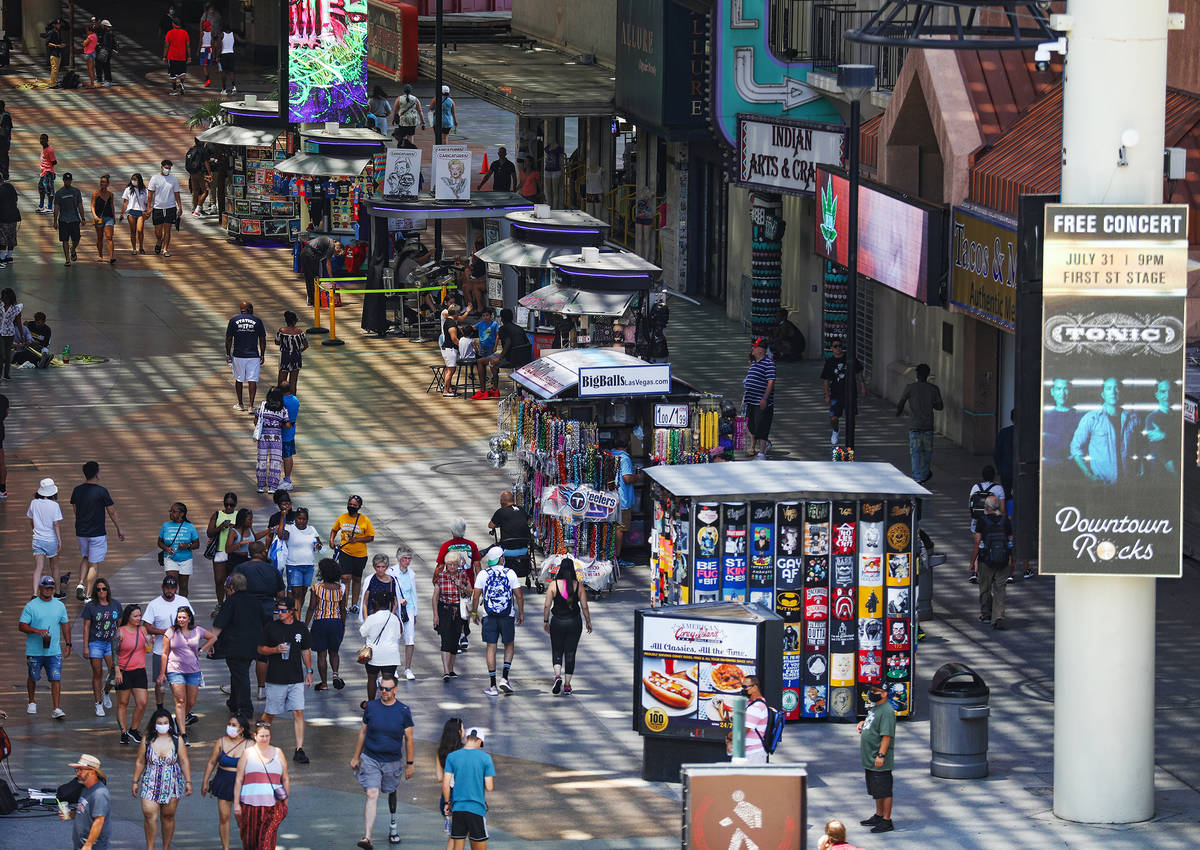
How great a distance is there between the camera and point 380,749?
60.1 feet

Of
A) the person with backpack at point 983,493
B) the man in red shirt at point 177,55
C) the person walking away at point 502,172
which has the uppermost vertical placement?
the man in red shirt at point 177,55

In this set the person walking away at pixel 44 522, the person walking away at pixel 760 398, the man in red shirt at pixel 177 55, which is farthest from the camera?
the man in red shirt at pixel 177 55

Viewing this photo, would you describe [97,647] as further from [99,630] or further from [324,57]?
[324,57]

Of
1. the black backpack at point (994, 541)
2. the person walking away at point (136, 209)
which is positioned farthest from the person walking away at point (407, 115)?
the black backpack at point (994, 541)

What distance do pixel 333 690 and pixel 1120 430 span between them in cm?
808

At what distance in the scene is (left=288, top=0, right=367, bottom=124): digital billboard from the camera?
4453 centimetres

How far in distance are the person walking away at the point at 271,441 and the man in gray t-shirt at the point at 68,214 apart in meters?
15.6

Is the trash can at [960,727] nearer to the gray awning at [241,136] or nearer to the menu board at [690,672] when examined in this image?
the menu board at [690,672]

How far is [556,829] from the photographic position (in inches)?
744

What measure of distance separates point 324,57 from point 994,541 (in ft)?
79.7

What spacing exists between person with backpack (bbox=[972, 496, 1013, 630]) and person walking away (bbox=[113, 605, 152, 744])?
8.86 metres

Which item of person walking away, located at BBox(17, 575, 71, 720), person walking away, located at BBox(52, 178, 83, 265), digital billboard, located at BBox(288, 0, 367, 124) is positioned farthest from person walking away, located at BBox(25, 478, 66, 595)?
digital billboard, located at BBox(288, 0, 367, 124)

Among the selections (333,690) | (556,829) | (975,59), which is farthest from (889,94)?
(556,829)

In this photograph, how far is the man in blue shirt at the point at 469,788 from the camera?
17.4m
